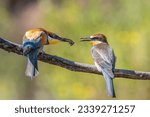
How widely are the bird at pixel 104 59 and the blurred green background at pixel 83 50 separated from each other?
1.03 ft

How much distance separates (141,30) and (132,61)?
0.18m

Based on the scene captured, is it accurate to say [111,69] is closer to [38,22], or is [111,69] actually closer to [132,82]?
[132,82]

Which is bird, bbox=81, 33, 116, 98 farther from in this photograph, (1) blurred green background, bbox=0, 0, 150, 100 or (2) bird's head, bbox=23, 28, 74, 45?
(1) blurred green background, bbox=0, 0, 150, 100

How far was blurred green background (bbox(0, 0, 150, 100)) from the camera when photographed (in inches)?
156

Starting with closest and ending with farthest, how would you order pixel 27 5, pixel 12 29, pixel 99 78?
pixel 99 78 → pixel 12 29 → pixel 27 5

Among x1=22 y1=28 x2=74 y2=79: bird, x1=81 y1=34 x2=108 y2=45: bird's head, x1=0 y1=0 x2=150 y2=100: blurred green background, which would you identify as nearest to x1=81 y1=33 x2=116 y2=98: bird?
x1=81 y1=34 x2=108 y2=45: bird's head

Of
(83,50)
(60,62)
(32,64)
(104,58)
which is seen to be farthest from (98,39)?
(83,50)

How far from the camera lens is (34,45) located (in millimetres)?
3334

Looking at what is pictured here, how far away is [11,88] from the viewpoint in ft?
13.4

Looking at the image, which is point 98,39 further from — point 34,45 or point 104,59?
point 34,45

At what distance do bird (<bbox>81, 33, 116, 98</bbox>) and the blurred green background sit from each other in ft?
1.03

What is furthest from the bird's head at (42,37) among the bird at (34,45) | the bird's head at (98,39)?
the bird's head at (98,39)

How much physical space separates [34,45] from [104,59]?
0.85 ft

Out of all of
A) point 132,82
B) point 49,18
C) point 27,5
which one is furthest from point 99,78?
point 27,5
